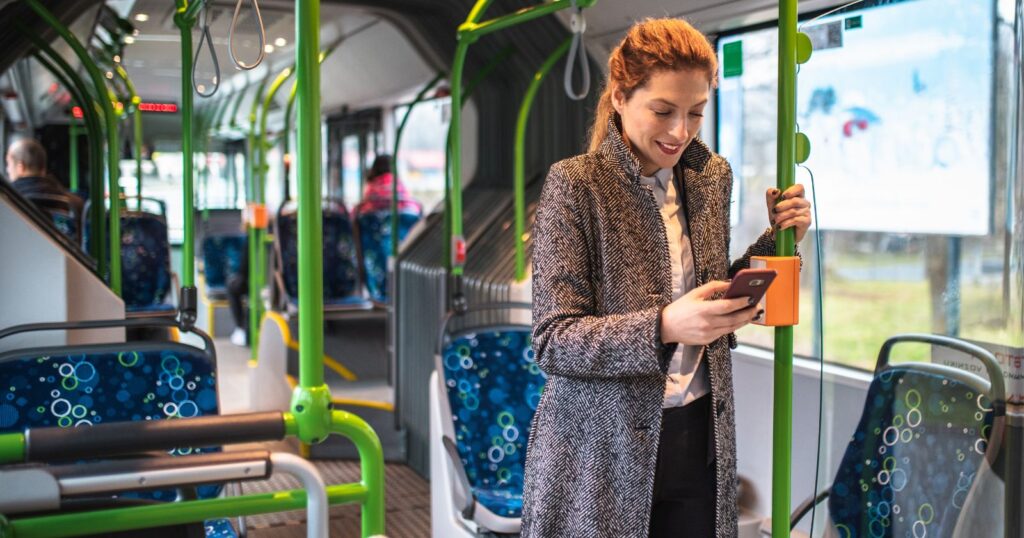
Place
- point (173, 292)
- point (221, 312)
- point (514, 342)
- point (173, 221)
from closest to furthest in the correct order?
point (514, 342) → point (173, 292) → point (221, 312) → point (173, 221)

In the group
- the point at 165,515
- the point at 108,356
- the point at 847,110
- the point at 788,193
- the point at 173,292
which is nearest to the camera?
the point at 165,515

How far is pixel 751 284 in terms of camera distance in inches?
58.7

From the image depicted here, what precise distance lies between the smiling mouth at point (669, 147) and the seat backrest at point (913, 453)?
64cm

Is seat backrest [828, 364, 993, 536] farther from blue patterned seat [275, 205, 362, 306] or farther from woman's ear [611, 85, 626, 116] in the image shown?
blue patterned seat [275, 205, 362, 306]

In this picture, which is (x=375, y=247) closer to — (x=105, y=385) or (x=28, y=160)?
(x=28, y=160)

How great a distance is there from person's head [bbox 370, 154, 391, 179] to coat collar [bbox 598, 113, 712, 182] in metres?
6.14

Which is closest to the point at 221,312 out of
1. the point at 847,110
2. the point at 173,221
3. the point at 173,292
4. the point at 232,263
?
the point at 232,263

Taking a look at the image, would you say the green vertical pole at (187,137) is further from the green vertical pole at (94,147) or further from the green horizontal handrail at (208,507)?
the green horizontal handrail at (208,507)

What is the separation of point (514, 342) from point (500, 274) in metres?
1.11

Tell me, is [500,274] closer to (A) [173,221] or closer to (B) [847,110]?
(B) [847,110]

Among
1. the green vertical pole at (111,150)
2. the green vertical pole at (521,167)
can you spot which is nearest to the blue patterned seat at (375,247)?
the green vertical pole at (521,167)

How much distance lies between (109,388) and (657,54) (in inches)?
70.1

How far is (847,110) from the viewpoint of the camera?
2.16 m

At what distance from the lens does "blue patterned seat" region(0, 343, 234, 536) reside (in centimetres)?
259
